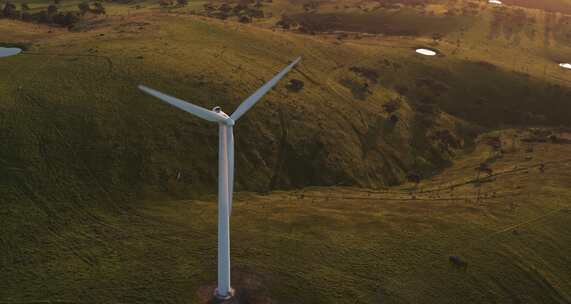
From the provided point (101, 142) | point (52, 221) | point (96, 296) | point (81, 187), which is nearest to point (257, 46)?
point (101, 142)

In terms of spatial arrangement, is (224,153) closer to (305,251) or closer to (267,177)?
(305,251)

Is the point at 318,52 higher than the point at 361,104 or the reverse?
higher

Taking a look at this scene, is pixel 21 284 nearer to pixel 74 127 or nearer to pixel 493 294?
pixel 74 127

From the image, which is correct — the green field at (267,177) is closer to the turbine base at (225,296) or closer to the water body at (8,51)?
the turbine base at (225,296)

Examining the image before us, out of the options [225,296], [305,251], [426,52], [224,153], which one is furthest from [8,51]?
[426,52]

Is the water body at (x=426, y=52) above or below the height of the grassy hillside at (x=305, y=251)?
above

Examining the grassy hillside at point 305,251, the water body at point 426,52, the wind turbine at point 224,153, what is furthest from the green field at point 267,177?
the water body at point 426,52
